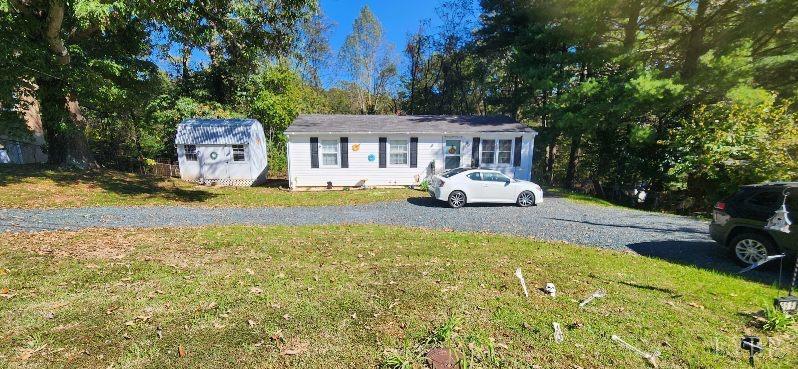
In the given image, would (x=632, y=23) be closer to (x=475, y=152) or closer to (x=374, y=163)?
(x=475, y=152)

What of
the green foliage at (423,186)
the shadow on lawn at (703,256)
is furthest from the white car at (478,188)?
the shadow on lawn at (703,256)

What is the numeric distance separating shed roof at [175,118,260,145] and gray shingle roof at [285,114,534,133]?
3.09 m

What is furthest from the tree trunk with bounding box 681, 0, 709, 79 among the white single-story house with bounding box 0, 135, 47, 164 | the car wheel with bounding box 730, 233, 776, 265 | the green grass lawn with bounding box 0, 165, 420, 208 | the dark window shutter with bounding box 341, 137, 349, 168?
the white single-story house with bounding box 0, 135, 47, 164

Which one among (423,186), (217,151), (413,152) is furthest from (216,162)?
(423,186)

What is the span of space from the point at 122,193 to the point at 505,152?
16.4m

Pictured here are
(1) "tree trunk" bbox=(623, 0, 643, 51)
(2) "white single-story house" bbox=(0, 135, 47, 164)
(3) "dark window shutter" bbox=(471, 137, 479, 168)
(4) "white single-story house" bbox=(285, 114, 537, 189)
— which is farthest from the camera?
(2) "white single-story house" bbox=(0, 135, 47, 164)

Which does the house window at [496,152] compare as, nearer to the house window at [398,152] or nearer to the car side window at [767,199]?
the house window at [398,152]

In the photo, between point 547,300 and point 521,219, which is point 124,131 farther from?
point 547,300

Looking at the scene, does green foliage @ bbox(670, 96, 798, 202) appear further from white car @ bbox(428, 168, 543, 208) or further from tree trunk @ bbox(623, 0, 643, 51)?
white car @ bbox(428, 168, 543, 208)

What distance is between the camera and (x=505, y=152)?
16.3m

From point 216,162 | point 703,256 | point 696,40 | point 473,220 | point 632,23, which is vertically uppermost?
point 632,23

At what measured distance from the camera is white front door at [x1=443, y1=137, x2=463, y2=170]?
16.2 meters

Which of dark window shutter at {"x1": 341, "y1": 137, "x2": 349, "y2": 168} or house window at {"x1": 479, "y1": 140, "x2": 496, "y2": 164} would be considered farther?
house window at {"x1": 479, "y1": 140, "x2": 496, "y2": 164}

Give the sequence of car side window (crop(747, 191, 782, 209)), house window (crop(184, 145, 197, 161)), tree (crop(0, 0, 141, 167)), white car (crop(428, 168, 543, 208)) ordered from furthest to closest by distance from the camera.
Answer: house window (crop(184, 145, 197, 161)), white car (crop(428, 168, 543, 208)), tree (crop(0, 0, 141, 167)), car side window (crop(747, 191, 782, 209))
